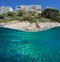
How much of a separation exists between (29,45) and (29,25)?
2.03 m

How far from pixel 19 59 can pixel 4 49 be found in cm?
145

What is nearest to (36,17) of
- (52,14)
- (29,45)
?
(52,14)

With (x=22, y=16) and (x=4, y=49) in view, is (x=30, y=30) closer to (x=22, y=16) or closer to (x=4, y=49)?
(x=22, y=16)

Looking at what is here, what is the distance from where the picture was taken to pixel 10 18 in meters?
11.5


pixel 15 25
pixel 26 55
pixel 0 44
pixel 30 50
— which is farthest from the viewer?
pixel 15 25

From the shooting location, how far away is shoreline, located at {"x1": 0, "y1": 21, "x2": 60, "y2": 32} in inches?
427

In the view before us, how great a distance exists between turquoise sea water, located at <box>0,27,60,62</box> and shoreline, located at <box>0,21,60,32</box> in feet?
1.09

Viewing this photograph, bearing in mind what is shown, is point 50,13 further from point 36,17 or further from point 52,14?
point 36,17

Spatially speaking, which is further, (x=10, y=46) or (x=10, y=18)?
(x=10, y=18)

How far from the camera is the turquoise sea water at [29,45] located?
8.07 m

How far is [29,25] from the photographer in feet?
36.8

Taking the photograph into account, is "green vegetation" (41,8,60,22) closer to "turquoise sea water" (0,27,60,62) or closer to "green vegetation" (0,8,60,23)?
"green vegetation" (0,8,60,23)

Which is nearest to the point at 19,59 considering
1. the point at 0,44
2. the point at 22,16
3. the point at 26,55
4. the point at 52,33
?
the point at 26,55

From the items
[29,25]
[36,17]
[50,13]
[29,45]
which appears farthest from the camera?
[50,13]
